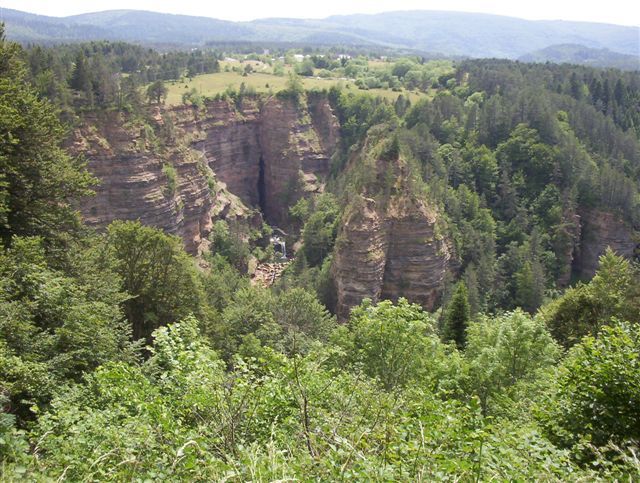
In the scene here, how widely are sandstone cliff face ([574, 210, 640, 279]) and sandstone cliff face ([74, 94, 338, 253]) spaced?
1797 inches

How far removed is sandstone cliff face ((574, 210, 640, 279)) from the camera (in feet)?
256

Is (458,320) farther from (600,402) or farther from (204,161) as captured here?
(204,161)

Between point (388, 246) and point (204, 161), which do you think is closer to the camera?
point (388, 246)

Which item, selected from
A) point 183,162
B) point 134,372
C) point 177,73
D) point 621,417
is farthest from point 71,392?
point 177,73

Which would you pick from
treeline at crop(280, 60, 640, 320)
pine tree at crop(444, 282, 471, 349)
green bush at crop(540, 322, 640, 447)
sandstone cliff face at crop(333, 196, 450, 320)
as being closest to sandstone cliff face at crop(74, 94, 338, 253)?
treeline at crop(280, 60, 640, 320)

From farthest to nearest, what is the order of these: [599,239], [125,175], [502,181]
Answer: [502,181] → [599,239] → [125,175]

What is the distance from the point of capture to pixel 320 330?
45125mm

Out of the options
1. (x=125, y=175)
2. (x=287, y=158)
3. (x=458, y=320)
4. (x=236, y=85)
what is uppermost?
(x=236, y=85)

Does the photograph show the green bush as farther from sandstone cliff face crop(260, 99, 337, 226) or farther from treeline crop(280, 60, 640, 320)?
sandstone cliff face crop(260, 99, 337, 226)

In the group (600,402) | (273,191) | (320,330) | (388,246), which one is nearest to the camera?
(600,402)

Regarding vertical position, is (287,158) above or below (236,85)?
below

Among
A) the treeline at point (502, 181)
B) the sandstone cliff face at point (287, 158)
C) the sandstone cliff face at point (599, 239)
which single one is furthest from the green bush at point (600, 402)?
the sandstone cliff face at point (287, 158)

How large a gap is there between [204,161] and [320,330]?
165 feet

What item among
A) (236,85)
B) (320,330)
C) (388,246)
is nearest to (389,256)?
(388,246)
